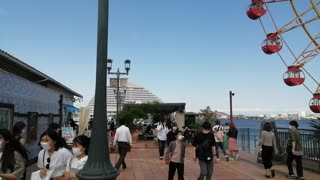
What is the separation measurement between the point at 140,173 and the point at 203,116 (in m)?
26.2

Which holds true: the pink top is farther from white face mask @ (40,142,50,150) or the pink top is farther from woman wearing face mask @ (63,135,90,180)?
white face mask @ (40,142,50,150)

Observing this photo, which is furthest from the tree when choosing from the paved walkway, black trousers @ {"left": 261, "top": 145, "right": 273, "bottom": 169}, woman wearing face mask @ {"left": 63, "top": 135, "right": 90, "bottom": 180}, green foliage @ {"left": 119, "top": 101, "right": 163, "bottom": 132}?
woman wearing face mask @ {"left": 63, "top": 135, "right": 90, "bottom": 180}

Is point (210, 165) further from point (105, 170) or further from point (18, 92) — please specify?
point (18, 92)

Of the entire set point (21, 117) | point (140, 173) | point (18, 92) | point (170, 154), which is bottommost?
point (140, 173)

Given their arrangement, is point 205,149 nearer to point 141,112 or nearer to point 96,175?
point 96,175

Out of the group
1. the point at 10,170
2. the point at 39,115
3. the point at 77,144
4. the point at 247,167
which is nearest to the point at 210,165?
the point at 77,144

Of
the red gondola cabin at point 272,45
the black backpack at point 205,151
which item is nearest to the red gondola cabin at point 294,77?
the red gondola cabin at point 272,45

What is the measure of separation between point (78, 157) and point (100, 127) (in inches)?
24.3

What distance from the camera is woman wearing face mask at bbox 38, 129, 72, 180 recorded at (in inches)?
208

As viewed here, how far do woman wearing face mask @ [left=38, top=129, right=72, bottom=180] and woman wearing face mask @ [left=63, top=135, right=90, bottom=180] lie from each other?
3.3 inches

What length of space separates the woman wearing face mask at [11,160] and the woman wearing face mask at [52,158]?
9.7 inches

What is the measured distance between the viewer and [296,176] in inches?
445

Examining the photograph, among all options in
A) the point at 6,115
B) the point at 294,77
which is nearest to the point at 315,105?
the point at 294,77

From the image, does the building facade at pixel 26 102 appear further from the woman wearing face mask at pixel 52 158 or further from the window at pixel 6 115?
the woman wearing face mask at pixel 52 158
